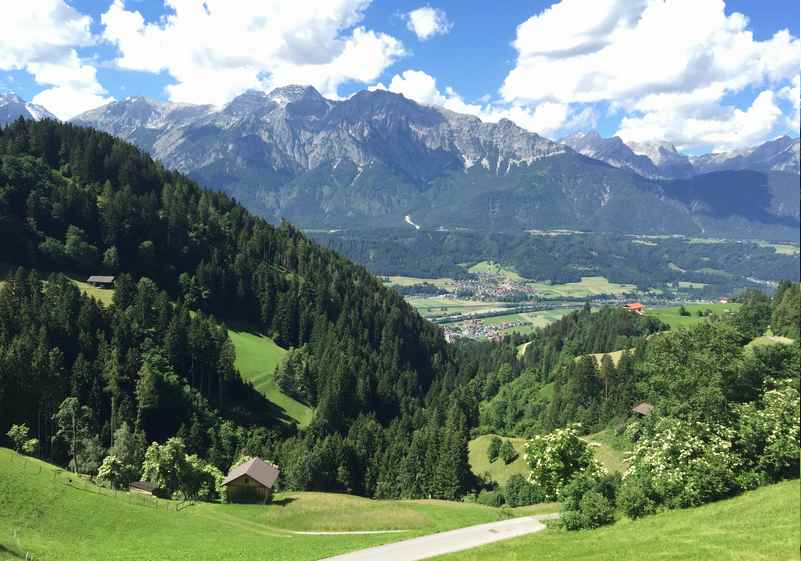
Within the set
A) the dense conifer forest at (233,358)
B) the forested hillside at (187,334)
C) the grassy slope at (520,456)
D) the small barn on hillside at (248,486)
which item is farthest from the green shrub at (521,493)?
the small barn on hillside at (248,486)

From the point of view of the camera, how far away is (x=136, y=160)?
190500mm

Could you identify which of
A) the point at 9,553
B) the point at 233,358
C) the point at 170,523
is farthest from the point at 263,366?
the point at 9,553

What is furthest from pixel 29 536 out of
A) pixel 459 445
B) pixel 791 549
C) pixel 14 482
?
pixel 459 445

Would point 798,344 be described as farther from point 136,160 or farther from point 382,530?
point 136,160

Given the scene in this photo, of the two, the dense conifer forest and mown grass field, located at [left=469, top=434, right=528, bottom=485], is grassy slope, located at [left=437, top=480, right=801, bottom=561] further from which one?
mown grass field, located at [left=469, top=434, right=528, bottom=485]

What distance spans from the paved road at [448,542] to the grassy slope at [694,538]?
19.6 feet

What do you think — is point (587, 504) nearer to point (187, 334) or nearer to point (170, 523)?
point (170, 523)

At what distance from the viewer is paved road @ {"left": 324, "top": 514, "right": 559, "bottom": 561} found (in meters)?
45.8

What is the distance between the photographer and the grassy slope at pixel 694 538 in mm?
27344

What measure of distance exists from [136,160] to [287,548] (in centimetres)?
17161

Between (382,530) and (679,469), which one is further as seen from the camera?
(382,530)

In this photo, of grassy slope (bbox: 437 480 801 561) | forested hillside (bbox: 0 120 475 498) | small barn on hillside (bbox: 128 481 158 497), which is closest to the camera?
grassy slope (bbox: 437 480 801 561)

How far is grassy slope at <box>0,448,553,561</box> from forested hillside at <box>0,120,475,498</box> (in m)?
27.8

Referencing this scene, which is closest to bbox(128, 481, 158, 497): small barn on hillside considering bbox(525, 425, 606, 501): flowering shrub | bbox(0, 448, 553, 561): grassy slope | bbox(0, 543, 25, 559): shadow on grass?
bbox(0, 448, 553, 561): grassy slope
